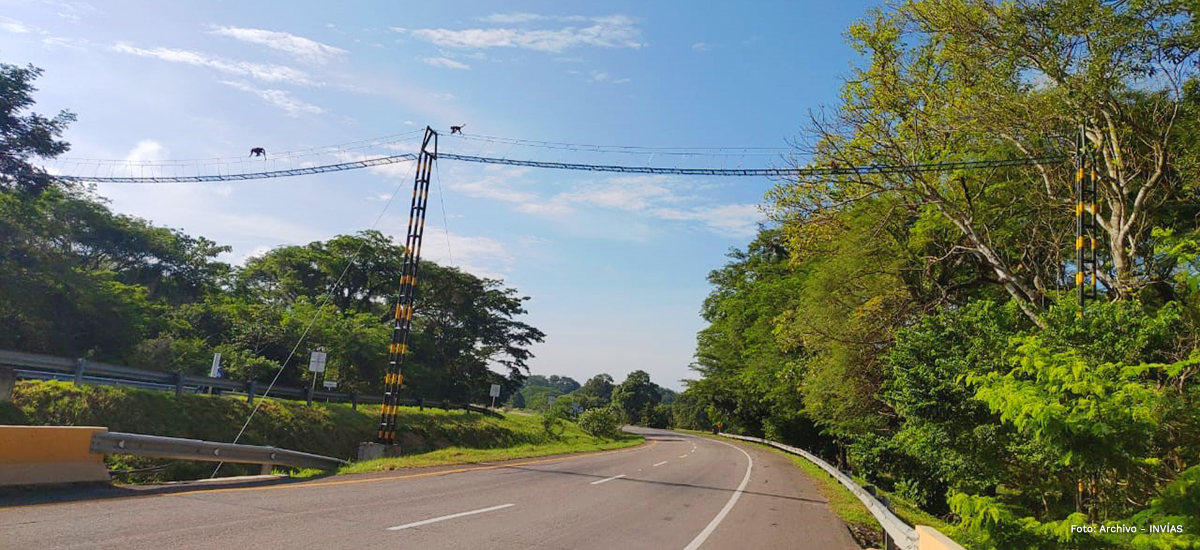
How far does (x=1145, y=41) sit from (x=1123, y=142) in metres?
2.72

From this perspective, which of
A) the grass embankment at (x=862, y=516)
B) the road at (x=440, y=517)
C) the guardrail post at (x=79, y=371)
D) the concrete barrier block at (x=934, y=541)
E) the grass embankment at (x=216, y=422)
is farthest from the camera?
the guardrail post at (x=79, y=371)

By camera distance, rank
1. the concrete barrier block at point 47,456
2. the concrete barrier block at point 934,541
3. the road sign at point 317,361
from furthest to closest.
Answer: the road sign at point 317,361, the concrete barrier block at point 47,456, the concrete barrier block at point 934,541

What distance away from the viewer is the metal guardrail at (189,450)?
1035 cm

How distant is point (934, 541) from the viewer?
5.41 meters

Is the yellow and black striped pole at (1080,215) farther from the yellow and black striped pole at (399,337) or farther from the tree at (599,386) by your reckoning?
the tree at (599,386)

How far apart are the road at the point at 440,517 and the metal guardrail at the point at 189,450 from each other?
101 centimetres

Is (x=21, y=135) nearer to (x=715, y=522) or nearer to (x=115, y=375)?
(x=115, y=375)

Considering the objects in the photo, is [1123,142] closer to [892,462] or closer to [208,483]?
[892,462]

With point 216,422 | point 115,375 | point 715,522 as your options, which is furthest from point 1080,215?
point 115,375

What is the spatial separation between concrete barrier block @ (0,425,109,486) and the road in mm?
926

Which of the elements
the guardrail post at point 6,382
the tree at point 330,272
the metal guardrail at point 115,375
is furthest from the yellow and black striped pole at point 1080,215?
the tree at point 330,272

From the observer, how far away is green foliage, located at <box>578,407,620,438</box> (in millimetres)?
49000

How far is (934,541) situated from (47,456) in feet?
36.1

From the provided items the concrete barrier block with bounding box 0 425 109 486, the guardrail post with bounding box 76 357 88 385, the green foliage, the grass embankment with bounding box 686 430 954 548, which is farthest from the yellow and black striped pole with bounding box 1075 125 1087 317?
the green foliage
